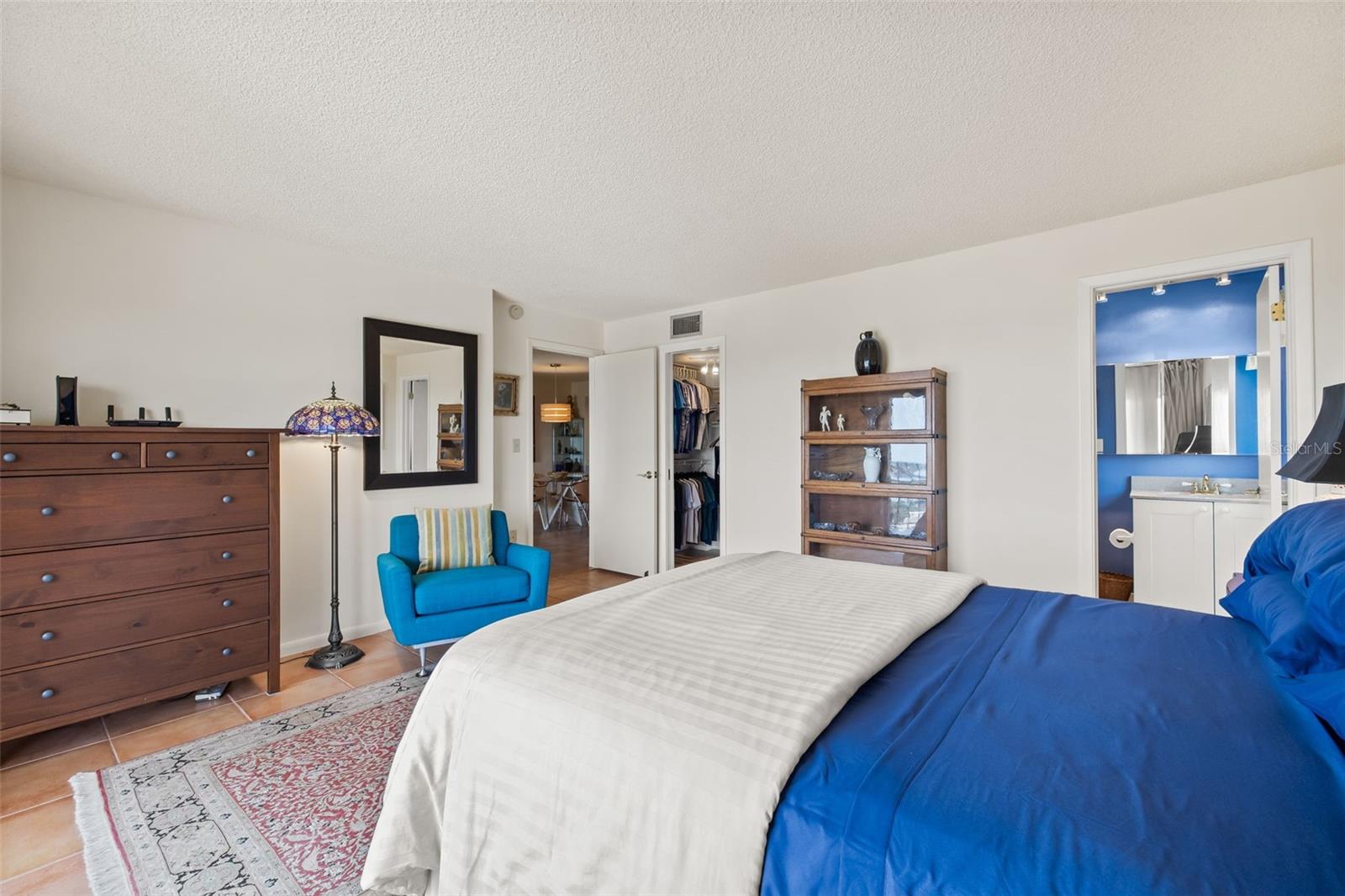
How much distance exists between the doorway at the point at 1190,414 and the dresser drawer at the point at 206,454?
4.31 m

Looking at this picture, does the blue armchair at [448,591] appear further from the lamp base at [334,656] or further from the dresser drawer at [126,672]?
the dresser drawer at [126,672]

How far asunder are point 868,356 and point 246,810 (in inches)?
149

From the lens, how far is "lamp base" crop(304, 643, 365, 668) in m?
3.16

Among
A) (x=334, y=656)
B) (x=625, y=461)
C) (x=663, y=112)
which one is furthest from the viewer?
(x=625, y=461)

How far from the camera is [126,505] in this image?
2.39 metres

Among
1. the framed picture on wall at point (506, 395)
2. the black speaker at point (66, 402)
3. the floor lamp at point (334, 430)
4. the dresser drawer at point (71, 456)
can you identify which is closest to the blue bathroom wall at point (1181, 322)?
the framed picture on wall at point (506, 395)

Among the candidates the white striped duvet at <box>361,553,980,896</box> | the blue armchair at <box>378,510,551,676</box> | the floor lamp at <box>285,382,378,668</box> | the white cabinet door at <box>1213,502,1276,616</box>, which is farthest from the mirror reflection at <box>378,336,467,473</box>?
the white cabinet door at <box>1213,502,1276,616</box>

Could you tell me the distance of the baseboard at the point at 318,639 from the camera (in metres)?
3.33

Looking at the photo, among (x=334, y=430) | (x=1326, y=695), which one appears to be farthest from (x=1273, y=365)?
(x=334, y=430)

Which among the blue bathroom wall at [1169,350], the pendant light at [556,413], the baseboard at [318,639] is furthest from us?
the pendant light at [556,413]

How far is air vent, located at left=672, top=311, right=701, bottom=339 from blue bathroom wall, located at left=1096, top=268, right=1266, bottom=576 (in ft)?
10.1

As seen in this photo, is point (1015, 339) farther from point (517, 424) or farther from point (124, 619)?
point (124, 619)

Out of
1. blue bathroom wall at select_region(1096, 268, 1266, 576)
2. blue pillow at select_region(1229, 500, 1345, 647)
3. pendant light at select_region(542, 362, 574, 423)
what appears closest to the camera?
blue pillow at select_region(1229, 500, 1345, 647)

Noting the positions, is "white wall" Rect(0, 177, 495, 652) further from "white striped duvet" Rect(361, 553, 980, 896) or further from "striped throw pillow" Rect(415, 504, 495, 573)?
"white striped duvet" Rect(361, 553, 980, 896)
